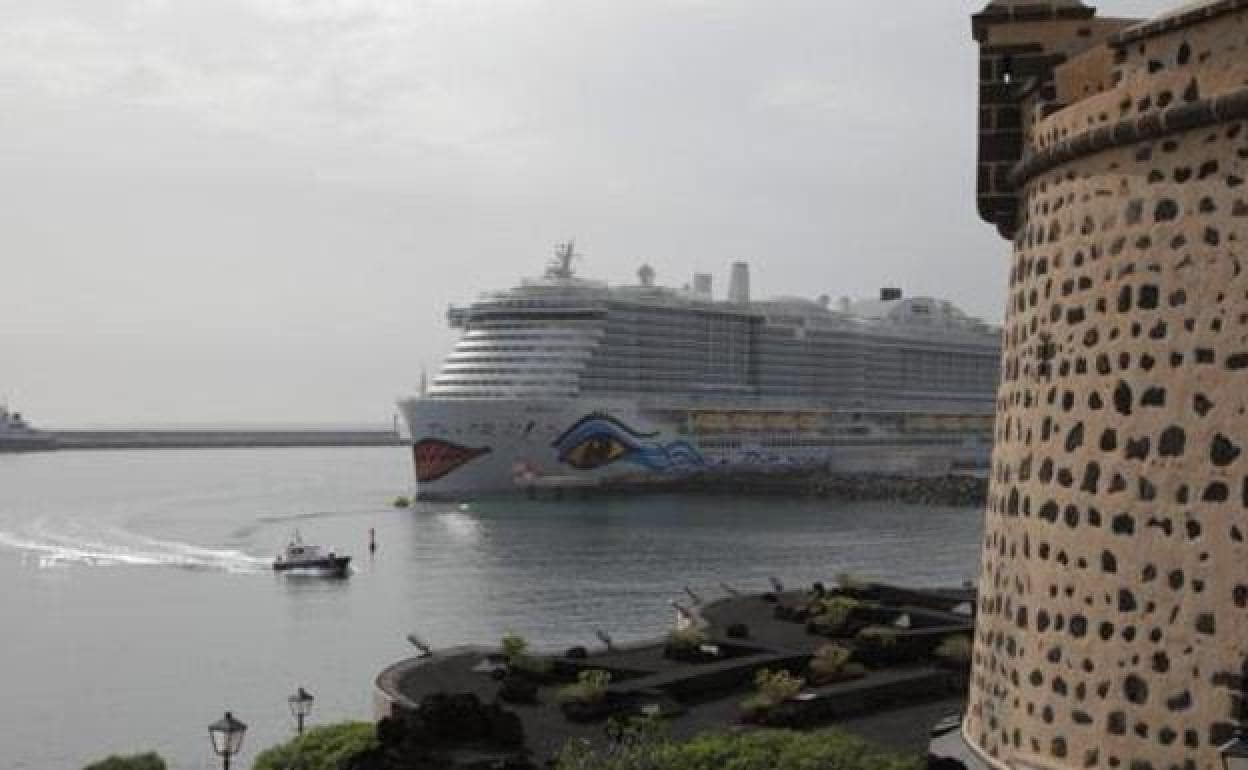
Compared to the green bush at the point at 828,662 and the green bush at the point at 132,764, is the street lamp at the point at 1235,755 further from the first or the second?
the green bush at the point at 828,662

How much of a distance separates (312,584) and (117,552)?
11.7 metres

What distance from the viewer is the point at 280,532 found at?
59.9 metres

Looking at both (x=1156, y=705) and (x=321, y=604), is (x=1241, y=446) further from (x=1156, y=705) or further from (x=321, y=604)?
(x=321, y=604)

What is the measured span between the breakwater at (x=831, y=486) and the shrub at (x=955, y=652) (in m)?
56.0

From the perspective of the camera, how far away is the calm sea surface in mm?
25422

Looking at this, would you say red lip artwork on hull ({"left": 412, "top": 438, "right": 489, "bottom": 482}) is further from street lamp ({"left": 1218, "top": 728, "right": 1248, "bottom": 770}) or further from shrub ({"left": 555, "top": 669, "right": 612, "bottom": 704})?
street lamp ({"left": 1218, "top": 728, "right": 1248, "bottom": 770})

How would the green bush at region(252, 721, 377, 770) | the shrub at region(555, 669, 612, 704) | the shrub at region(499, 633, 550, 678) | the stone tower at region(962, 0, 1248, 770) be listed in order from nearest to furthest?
the stone tower at region(962, 0, 1248, 770) < the green bush at region(252, 721, 377, 770) < the shrub at region(555, 669, 612, 704) < the shrub at region(499, 633, 550, 678)

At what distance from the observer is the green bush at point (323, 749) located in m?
13.6

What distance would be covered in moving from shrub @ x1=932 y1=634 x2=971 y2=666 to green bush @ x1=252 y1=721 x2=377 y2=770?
783cm

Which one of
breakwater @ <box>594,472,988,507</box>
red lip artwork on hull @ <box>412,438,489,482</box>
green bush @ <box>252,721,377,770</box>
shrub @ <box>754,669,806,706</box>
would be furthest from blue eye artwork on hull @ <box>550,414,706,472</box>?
green bush @ <box>252,721,377,770</box>

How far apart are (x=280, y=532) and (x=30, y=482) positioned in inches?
1989

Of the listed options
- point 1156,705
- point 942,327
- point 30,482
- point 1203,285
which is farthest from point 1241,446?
point 30,482

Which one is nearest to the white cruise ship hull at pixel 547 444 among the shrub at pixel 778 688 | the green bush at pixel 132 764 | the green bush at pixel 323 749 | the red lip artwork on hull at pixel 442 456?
the red lip artwork on hull at pixel 442 456

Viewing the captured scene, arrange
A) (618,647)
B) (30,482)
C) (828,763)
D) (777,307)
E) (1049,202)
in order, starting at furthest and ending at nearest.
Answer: (30,482) → (777,307) → (618,647) → (828,763) → (1049,202)
